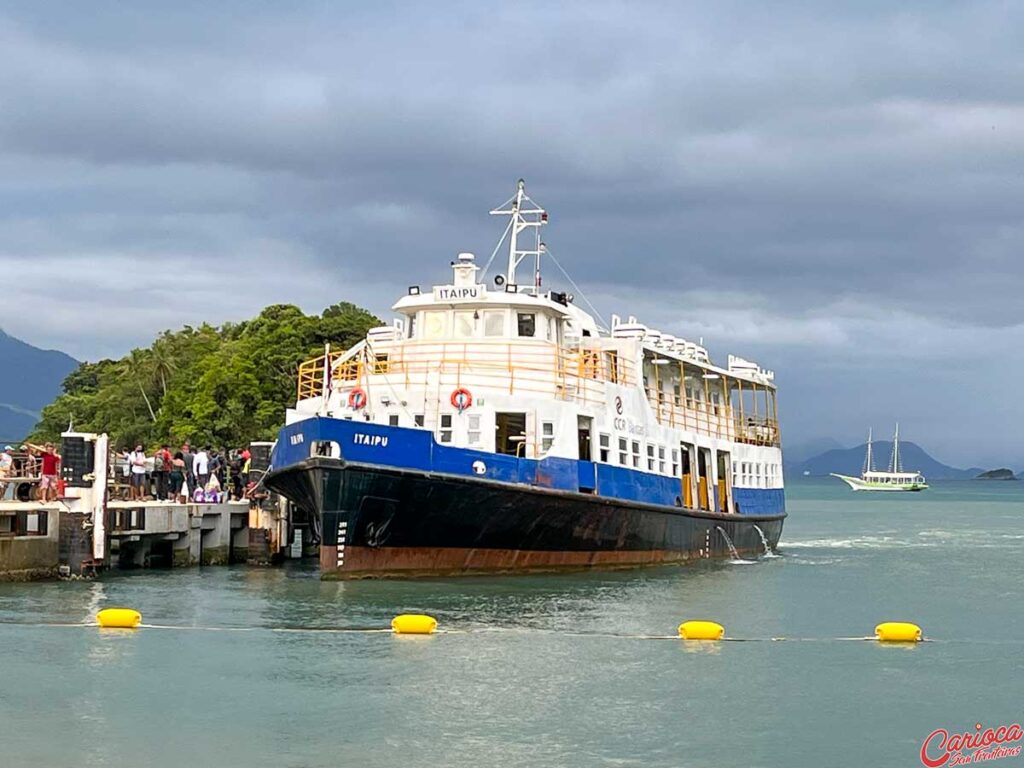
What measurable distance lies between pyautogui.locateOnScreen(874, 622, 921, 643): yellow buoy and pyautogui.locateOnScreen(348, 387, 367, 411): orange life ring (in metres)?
11.8

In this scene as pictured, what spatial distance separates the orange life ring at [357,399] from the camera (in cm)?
2861

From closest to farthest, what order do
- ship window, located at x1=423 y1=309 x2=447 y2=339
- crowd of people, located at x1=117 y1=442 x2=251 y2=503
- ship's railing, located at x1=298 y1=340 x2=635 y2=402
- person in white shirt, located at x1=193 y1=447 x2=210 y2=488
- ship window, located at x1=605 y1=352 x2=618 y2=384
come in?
ship's railing, located at x1=298 y1=340 x2=635 y2=402
ship window, located at x1=423 y1=309 x2=447 y2=339
ship window, located at x1=605 y1=352 x2=618 y2=384
crowd of people, located at x1=117 y1=442 x2=251 y2=503
person in white shirt, located at x1=193 y1=447 x2=210 y2=488

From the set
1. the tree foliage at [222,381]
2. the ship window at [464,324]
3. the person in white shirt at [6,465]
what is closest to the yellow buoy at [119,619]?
the person in white shirt at [6,465]

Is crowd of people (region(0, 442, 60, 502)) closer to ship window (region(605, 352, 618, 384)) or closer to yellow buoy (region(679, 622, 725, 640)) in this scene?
ship window (region(605, 352, 618, 384))

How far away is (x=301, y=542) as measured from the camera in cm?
3647

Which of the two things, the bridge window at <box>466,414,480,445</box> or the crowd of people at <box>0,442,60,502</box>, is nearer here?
the bridge window at <box>466,414,480,445</box>

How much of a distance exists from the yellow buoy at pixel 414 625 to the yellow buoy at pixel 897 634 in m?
7.25

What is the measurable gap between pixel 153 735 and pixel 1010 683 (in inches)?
458

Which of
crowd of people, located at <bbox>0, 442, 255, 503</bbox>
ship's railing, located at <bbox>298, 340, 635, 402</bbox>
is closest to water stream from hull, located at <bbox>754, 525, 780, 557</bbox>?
ship's railing, located at <bbox>298, 340, 635, 402</bbox>

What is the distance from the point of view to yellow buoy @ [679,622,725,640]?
70.8 feet

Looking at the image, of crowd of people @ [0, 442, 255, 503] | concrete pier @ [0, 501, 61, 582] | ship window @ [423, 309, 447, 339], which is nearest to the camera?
concrete pier @ [0, 501, 61, 582]

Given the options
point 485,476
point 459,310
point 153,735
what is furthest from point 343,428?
point 153,735

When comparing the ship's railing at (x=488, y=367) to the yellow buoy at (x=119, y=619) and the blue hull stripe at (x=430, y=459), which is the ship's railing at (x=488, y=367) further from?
the yellow buoy at (x=119, y=619)

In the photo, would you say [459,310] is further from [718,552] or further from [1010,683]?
[1010,683]
